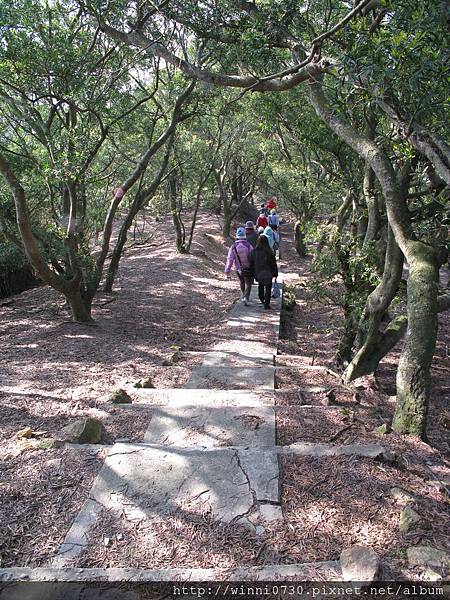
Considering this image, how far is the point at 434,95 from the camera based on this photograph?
395cm

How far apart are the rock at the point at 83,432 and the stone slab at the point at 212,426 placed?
1.48ft

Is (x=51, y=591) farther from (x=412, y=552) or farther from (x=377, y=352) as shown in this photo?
(x=377, y=352)

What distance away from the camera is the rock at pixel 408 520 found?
9.18 ft

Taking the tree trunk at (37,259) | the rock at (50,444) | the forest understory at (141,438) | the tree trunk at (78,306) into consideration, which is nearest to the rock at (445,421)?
the forest understory at (141,438)

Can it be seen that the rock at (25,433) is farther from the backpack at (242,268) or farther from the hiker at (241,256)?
the backpack at (242,268)

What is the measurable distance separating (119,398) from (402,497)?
3.26 m

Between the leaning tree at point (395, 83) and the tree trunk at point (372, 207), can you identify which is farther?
the tree trunk at point (372, 207)

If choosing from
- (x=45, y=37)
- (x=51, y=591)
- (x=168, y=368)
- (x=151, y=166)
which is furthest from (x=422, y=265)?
(x=151, y=166)

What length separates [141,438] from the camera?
4.34 m

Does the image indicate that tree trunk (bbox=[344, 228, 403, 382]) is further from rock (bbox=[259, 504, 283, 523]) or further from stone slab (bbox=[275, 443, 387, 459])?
rock (bbox=[259, 504, 283, 523])

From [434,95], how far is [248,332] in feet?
20.6

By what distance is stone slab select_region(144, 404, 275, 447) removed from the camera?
4.22 metres

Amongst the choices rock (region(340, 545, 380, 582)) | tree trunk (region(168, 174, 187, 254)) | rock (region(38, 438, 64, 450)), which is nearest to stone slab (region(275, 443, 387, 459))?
rock (region(340, 545, 380, 582))

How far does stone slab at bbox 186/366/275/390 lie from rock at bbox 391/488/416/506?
2.95 m
